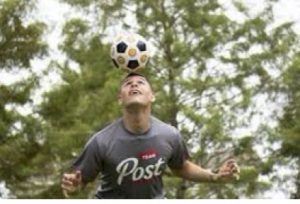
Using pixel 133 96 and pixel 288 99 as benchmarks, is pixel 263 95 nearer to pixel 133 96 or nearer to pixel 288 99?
pixel 288 99

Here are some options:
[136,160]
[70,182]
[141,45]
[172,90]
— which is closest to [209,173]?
[136,160]

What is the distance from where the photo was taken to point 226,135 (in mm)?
11570

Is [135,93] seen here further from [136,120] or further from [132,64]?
[132,64]

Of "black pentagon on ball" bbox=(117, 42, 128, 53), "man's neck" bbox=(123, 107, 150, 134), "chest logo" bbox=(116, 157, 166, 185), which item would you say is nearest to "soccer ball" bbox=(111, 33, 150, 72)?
"black pentagon on ball" bbox=(117, 42, 128, 53)

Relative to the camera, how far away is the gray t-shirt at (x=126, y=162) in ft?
12.6

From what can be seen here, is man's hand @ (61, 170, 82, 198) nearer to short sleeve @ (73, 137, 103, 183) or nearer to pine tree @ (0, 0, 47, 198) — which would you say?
short sleeve @ (73, 137, 103, 183)

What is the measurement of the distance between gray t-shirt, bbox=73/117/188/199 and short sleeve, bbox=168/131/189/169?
30mm

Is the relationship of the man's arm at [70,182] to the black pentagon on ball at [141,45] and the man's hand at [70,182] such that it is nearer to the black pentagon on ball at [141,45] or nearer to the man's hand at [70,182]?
the man's hand at [70,182]

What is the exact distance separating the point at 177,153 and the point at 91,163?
0.45 m

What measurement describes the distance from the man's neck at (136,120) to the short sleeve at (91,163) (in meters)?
0.19

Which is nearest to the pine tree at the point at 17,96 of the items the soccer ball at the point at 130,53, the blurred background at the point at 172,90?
the blurred background at the point at 172,90

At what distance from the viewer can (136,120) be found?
12.8ft

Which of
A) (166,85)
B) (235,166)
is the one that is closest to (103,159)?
(235,166)

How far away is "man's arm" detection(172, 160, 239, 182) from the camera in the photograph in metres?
3.79
